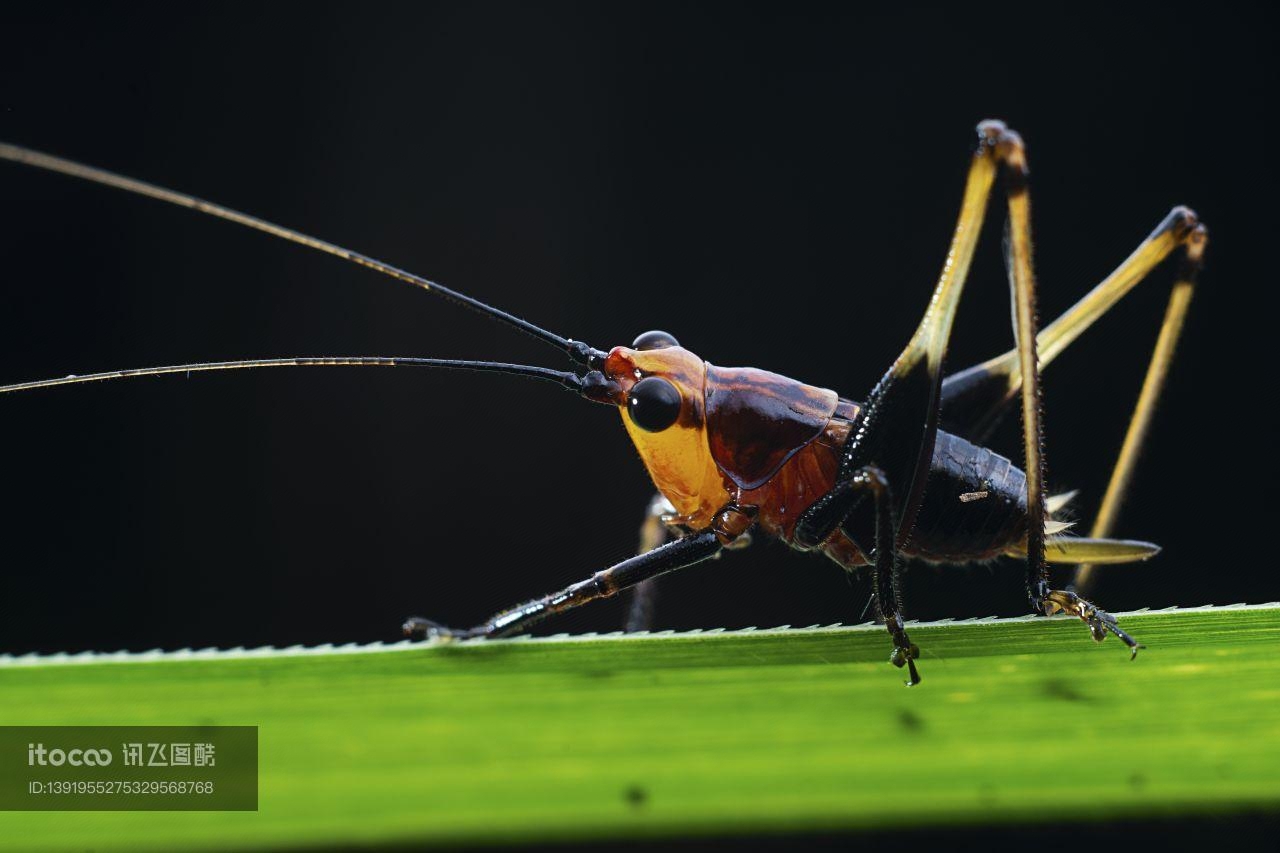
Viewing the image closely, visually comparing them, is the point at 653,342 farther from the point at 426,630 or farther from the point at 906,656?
the point at 906,656

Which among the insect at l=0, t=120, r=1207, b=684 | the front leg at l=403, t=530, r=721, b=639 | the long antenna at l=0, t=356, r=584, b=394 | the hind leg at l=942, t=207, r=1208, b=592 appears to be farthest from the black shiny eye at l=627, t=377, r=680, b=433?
the hind leg at l=942, t=207, r=1208, b=592

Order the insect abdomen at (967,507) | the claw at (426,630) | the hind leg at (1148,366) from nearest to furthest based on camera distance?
the claw at (426,630) < the insect abdomen at (967,507) < the hind leg at (1148,366)

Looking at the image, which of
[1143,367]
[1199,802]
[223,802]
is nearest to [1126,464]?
[1143,367]

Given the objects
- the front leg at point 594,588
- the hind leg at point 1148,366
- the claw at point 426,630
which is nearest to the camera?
the claw at point 426,630

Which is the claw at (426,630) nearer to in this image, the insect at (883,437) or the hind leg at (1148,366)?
the insect at (883,437)

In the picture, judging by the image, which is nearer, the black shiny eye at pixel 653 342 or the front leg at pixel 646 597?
the black shiny eye at pixel 653 342

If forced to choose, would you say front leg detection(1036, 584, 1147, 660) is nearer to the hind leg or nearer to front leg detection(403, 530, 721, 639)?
the hind leg

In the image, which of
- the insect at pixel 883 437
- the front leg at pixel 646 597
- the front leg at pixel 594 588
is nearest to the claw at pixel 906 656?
the insect at pixel 883 437

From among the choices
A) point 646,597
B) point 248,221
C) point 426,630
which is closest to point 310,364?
point 248,221
